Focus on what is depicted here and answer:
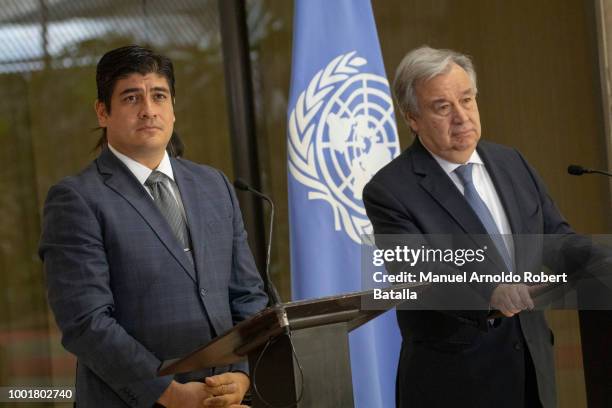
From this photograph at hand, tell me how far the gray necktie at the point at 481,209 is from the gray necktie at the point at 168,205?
929 millimetres

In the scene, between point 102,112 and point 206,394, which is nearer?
point 206,394

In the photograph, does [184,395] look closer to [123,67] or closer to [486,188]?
[123,67]

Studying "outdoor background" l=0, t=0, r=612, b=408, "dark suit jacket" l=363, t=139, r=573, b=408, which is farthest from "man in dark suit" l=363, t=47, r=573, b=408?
"outdoor background" l=0, t=0, r=612, b=408

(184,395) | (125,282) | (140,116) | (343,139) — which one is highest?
(343,139)

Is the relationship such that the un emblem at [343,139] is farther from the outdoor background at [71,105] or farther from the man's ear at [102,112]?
the man's ear at [102,112]

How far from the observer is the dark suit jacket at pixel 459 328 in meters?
2.71

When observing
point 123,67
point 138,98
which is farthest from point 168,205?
point 123,67

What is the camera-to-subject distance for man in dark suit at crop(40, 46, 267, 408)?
7.58 ft

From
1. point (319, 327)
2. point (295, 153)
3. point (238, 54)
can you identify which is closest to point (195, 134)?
point (238, 54)

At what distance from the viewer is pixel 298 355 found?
2131 mm

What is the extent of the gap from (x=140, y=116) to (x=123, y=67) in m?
0.16

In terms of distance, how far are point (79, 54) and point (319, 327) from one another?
10.4 ft

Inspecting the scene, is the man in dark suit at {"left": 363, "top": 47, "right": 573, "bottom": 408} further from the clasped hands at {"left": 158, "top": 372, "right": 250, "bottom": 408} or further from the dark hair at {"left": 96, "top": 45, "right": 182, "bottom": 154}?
the dark hair at {"left": 96, "top": 45, "right": 182, "bottom": 154}

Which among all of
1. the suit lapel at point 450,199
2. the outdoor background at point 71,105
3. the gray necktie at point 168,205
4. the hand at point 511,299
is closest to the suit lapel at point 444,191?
the suit lapel at point 450,199
